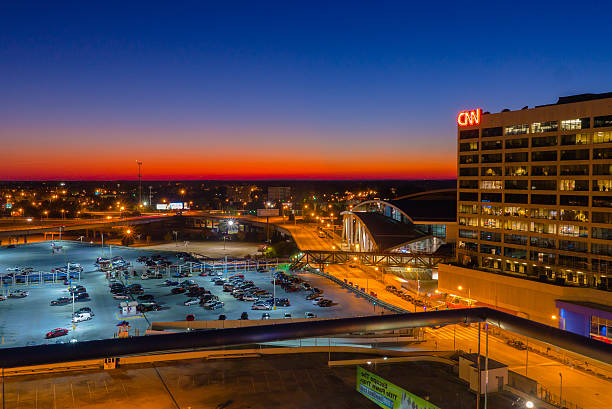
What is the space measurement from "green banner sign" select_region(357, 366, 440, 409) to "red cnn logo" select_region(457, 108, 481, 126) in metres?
39.4

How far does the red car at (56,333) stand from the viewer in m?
34.0

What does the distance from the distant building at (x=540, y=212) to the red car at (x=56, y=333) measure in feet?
119

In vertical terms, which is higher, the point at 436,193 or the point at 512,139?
the point at 512,139

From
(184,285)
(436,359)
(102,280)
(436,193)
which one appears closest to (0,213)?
(102,280)

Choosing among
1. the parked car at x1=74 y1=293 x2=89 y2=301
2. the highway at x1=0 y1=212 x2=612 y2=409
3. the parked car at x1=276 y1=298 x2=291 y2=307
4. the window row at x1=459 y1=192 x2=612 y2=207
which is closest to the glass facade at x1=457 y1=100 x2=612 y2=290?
the window row at x1=459 y1=192 x2=612 y2=207

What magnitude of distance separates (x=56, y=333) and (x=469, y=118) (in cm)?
4384

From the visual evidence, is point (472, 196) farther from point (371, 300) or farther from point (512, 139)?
point (371, 300)

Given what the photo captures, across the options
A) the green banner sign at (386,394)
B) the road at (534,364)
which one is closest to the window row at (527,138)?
the road at (534,364)

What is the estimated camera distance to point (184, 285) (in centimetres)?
5259

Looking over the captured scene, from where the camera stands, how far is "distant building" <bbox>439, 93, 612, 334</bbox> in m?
38.4

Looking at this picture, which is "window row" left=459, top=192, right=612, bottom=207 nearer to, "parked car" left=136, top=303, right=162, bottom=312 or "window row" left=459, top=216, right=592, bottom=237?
"window row" left=459, top=216, right=592, bottom=237

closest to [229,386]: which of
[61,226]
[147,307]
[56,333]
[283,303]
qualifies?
[56,333]

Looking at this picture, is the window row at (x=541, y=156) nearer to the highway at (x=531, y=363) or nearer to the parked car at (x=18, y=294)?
the highway at (x=531, y=363)

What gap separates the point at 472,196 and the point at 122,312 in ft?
122
